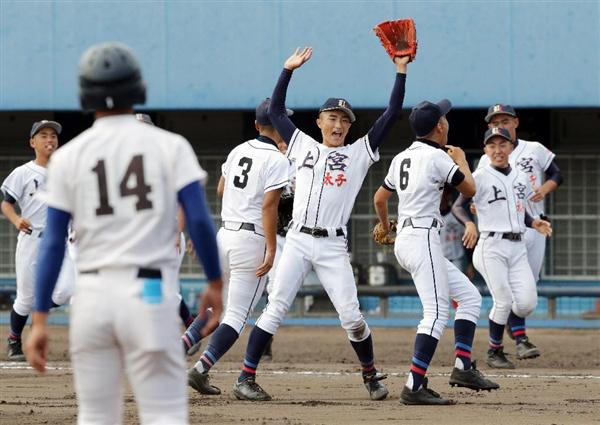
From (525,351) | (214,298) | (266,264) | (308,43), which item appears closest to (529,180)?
(525,351)

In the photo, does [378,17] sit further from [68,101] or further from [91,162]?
[91,162]

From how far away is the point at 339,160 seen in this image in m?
9.64

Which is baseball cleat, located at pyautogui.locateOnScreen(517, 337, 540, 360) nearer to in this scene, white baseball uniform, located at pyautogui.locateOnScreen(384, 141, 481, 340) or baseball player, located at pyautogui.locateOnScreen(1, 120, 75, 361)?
white baseball uniform, located at pyautogui.locateOnScreen(384, 141, 481, 340)

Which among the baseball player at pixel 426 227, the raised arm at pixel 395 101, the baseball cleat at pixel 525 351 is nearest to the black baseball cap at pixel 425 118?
the baseball player at pixel 426 227

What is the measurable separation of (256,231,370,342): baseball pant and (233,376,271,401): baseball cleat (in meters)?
0.59

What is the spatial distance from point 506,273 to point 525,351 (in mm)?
1052

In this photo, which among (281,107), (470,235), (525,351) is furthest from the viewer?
(525,351)

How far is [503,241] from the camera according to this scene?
1277 cm

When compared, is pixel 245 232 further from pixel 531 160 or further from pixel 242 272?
pixel 531 160

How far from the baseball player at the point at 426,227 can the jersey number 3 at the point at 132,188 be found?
15.1ft

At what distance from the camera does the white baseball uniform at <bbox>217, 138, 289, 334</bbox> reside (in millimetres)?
10156

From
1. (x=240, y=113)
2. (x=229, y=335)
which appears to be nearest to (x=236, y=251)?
(x=229, y=335)

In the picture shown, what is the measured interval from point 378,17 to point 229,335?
1040 centimetres

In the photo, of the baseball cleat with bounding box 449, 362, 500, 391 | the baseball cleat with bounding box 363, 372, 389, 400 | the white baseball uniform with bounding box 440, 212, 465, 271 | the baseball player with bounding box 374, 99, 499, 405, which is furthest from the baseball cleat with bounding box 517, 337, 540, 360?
the white baseball uniform with bounding box 440, 212, 465, 271
